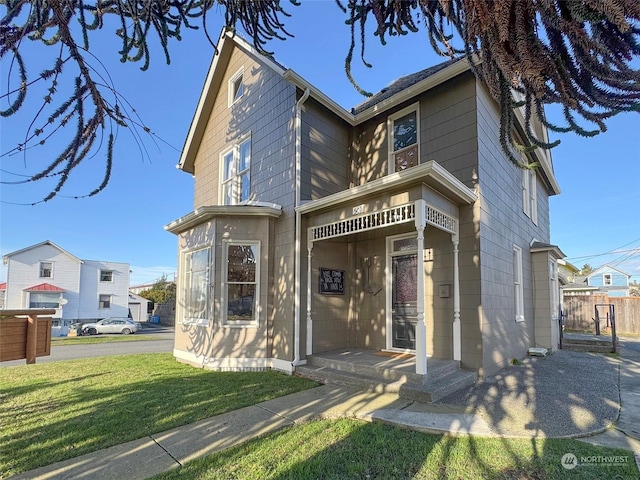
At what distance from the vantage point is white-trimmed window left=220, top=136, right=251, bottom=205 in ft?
30.5

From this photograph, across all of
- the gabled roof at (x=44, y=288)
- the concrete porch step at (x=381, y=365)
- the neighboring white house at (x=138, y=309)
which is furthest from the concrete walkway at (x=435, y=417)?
the neighboring white house at (x=138, y=309)

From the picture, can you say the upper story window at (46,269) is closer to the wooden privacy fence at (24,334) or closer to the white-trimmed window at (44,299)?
the white-trimmed window at (44,299)

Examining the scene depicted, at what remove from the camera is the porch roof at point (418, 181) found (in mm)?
5480

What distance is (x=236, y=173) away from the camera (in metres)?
9.62

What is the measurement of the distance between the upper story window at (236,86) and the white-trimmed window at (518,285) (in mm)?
8296

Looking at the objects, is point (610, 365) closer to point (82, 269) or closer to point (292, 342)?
point (292, 342)

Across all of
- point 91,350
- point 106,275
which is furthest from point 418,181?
point 106,275

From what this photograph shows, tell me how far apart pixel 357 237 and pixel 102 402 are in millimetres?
5577

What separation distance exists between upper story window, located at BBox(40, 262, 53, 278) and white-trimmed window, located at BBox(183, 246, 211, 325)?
26.8 meters

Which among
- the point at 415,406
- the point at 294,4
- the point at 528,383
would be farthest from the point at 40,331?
the point at 528,383

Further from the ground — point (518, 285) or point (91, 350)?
point (518, 285)

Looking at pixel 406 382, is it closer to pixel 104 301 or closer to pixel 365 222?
pixel 365 222

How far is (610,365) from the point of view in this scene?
799 cm

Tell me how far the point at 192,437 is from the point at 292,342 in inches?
133
